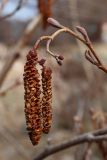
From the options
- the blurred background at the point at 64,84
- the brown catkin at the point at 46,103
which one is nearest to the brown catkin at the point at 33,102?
the brown catkin at the point at 46,103

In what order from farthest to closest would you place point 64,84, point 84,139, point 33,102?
point 64,84 → point 84,139 → point 33,102

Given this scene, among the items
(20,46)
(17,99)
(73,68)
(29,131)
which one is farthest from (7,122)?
(29,131)

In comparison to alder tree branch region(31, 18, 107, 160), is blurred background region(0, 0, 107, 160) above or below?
below

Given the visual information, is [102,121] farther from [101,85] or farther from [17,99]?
[17,99]

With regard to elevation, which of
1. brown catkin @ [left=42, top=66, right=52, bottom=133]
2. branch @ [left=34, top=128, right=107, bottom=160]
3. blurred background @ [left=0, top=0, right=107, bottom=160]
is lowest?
blurred background @ [left=0, top=0, right=107, bottom=160]

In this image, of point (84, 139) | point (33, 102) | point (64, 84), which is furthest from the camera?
point (64, 84)

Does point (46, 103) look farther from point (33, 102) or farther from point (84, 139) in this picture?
point (84, 139)

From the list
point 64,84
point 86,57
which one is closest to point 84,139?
point 86,57

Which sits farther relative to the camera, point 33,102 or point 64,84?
point 64,84

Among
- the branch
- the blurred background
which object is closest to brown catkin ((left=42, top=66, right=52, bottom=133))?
the branch

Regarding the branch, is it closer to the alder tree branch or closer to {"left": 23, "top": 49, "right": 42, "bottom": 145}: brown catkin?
the alder tree branch

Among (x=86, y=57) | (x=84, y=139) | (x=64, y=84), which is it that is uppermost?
(x=86, y=57)

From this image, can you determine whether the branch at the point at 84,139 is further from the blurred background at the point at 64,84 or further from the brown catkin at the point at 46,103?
the blurred background at the point at 64,84
